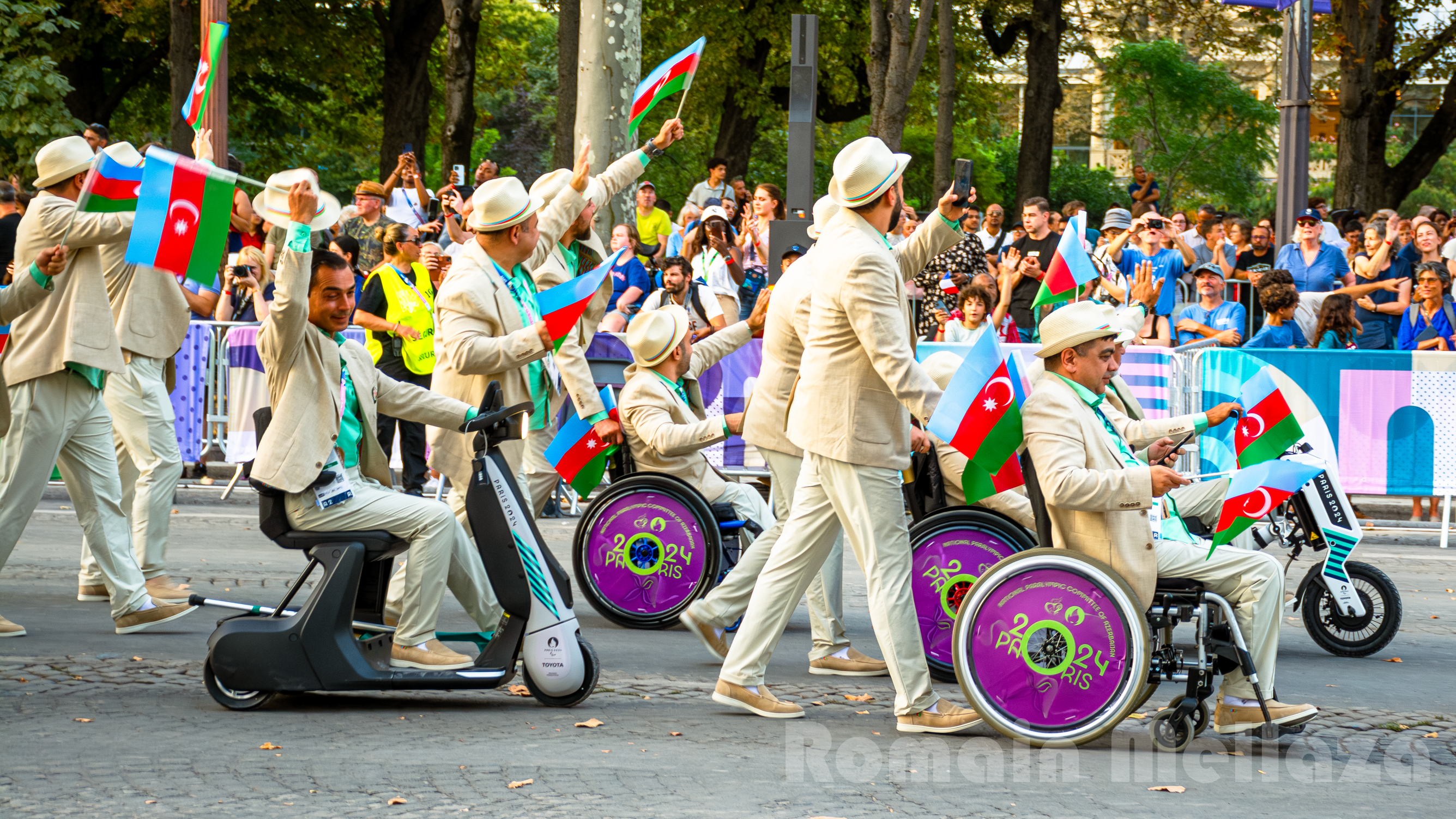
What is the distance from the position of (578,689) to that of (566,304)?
146 cm

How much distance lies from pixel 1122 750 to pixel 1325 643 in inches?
104

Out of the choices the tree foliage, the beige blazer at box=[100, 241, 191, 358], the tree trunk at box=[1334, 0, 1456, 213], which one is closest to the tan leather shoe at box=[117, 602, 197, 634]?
the beige blazer at box=[100, 241, 191, 358]

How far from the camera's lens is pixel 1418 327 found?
12805 millimetres

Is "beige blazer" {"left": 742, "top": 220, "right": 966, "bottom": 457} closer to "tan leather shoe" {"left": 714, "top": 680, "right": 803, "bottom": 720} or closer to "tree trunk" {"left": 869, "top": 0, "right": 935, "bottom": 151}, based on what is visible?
"tan leather shoe" {"left": 714, "top": 680, "right": 803, "bottom": 720}

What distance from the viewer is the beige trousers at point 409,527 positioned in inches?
235

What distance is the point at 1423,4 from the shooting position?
3095 cm

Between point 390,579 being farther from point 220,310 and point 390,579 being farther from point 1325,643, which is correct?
point 220,310

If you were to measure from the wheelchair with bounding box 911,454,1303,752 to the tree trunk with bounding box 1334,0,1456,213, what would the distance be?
2165 cm

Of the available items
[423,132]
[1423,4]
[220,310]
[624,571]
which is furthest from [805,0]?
[624,571]

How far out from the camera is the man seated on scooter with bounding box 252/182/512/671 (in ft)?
19.4

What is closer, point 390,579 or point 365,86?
point 390,579

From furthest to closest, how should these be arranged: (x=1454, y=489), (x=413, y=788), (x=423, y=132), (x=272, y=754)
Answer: (x=423, y=132)
(x=1454, y=489)
(x=272, y=754)
(x=413, y=788)

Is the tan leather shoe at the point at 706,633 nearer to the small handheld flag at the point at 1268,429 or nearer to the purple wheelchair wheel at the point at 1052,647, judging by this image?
the purple wheelchair wheel at the point at 1052,647

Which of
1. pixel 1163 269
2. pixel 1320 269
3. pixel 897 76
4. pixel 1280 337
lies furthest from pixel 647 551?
pixel 897 76
